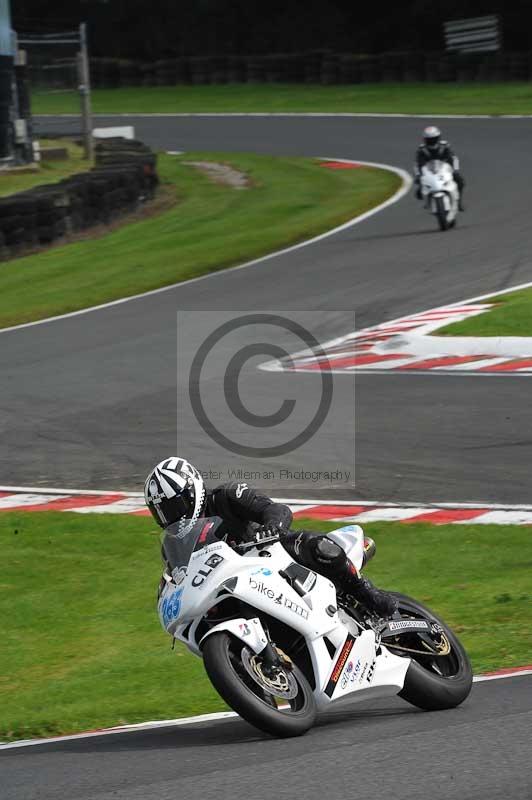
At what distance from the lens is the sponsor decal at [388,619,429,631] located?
6168 mm

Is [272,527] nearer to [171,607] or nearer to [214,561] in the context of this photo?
[214,561]

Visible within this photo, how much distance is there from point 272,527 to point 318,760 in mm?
1155

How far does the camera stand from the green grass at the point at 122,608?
6801mm

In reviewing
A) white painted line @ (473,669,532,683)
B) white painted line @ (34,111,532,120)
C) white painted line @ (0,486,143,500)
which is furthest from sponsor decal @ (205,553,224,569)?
white painted line @ (34,111,532,120)

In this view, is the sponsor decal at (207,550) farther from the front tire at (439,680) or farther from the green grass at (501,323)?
Result: the green grass at (501,323)

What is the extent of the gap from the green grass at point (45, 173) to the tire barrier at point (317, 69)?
19483 millimetres

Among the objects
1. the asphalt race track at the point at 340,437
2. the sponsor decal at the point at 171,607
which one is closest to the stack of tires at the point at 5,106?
the asphalt race track at the point at 340,437

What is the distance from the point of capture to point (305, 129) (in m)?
37.0

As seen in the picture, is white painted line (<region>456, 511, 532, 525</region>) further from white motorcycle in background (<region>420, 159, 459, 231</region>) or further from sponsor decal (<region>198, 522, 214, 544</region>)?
white motorcycle in background (<region>420, 159, 459, 231</region>)

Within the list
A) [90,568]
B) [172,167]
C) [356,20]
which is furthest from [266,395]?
[356,20]

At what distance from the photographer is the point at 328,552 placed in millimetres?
6000

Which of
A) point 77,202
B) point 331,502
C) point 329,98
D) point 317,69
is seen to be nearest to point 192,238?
point 77,202

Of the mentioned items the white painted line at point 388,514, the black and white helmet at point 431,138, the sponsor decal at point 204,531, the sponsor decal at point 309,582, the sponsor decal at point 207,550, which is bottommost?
the white painted line at point 388,514

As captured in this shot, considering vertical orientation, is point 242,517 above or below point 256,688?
above
